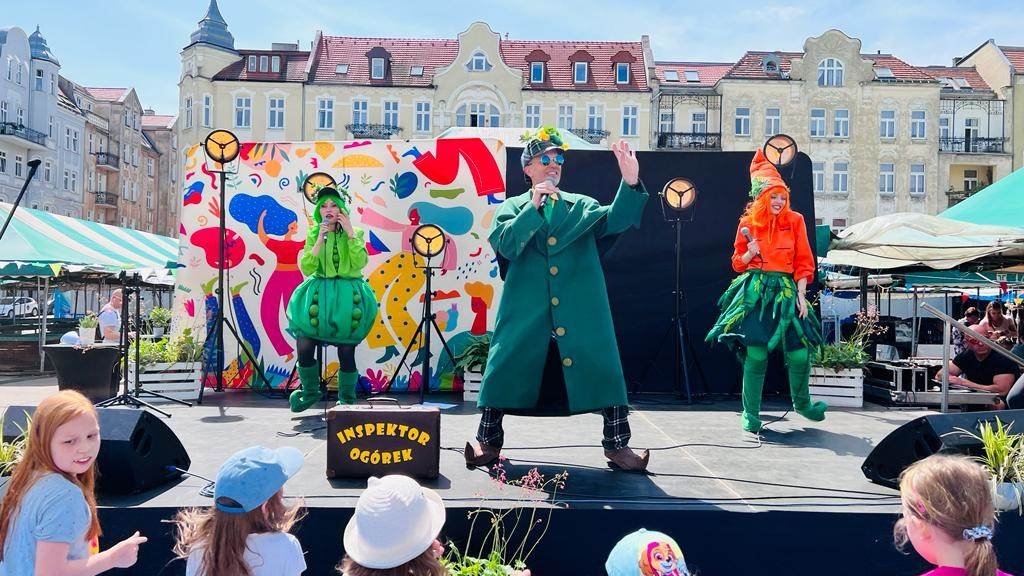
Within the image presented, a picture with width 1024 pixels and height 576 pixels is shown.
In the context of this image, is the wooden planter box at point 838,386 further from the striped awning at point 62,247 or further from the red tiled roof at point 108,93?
the red tiled roof at point 108,93

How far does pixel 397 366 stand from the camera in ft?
22.4

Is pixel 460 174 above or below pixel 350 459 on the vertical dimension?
above

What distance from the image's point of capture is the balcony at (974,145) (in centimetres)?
3086

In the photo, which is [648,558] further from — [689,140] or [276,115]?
[276,115]

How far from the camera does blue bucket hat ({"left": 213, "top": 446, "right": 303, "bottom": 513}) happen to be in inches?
81.7

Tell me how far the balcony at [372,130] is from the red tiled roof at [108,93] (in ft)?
70.7

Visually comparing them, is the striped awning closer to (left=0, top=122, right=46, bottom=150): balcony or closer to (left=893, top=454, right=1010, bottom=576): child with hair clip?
(left=893, top=454, right=1010, bottom=576): child with hair clip

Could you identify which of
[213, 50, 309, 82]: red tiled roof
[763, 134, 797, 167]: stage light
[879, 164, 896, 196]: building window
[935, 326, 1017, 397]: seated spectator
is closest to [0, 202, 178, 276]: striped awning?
[763, 134, 797, 167]: stage light

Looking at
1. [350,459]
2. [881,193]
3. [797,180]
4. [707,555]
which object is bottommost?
[707,555]

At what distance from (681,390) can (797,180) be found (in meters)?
2.14

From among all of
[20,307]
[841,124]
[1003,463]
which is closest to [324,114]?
[20,307]

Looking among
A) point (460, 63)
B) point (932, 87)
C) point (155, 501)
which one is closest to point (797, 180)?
point (155, 501)

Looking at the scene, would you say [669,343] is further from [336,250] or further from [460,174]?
[336,250]

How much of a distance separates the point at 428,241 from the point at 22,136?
3303 cm
